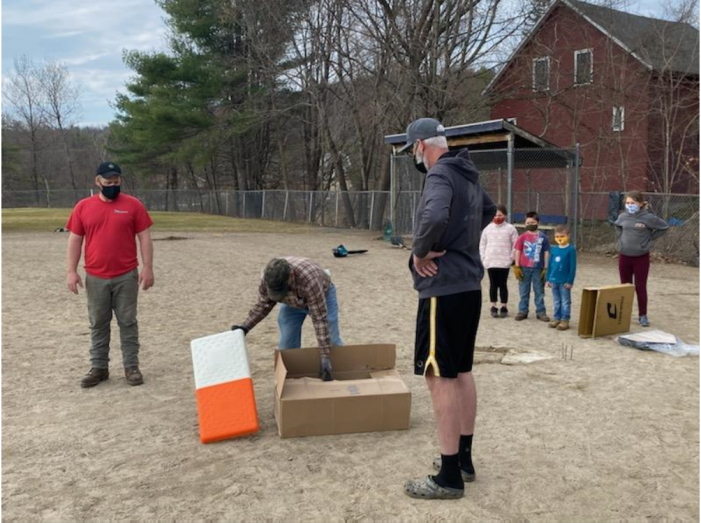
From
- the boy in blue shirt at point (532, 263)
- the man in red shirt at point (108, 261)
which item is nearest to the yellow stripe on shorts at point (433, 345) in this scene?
the man in red shirt at point (108, 261)

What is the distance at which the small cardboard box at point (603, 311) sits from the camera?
23.4ft

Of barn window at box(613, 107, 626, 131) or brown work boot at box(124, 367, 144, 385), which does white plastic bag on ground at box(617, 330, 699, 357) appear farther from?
barn window at box(613, 107, 626, 131)

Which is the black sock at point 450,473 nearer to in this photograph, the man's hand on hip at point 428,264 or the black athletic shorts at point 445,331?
the black athletic shorts at point 445,331

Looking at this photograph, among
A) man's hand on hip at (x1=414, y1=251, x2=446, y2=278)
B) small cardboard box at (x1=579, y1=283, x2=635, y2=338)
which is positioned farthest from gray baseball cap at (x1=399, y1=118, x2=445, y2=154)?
small cardboard box at (x1=579, y1=283, x2=635, y2=338)

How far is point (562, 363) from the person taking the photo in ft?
20.2

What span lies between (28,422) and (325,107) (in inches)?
1017

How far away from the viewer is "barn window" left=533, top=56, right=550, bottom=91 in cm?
2322

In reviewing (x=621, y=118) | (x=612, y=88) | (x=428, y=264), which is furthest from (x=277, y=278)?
(x=612, y=88)

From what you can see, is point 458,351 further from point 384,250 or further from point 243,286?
point 384,250

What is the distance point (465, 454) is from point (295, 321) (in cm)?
200

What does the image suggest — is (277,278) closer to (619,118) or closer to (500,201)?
(500,201)

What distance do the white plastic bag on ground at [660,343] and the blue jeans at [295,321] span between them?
11.6ft

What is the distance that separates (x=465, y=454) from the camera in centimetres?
363

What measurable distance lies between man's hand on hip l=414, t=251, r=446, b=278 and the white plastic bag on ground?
4.32m
